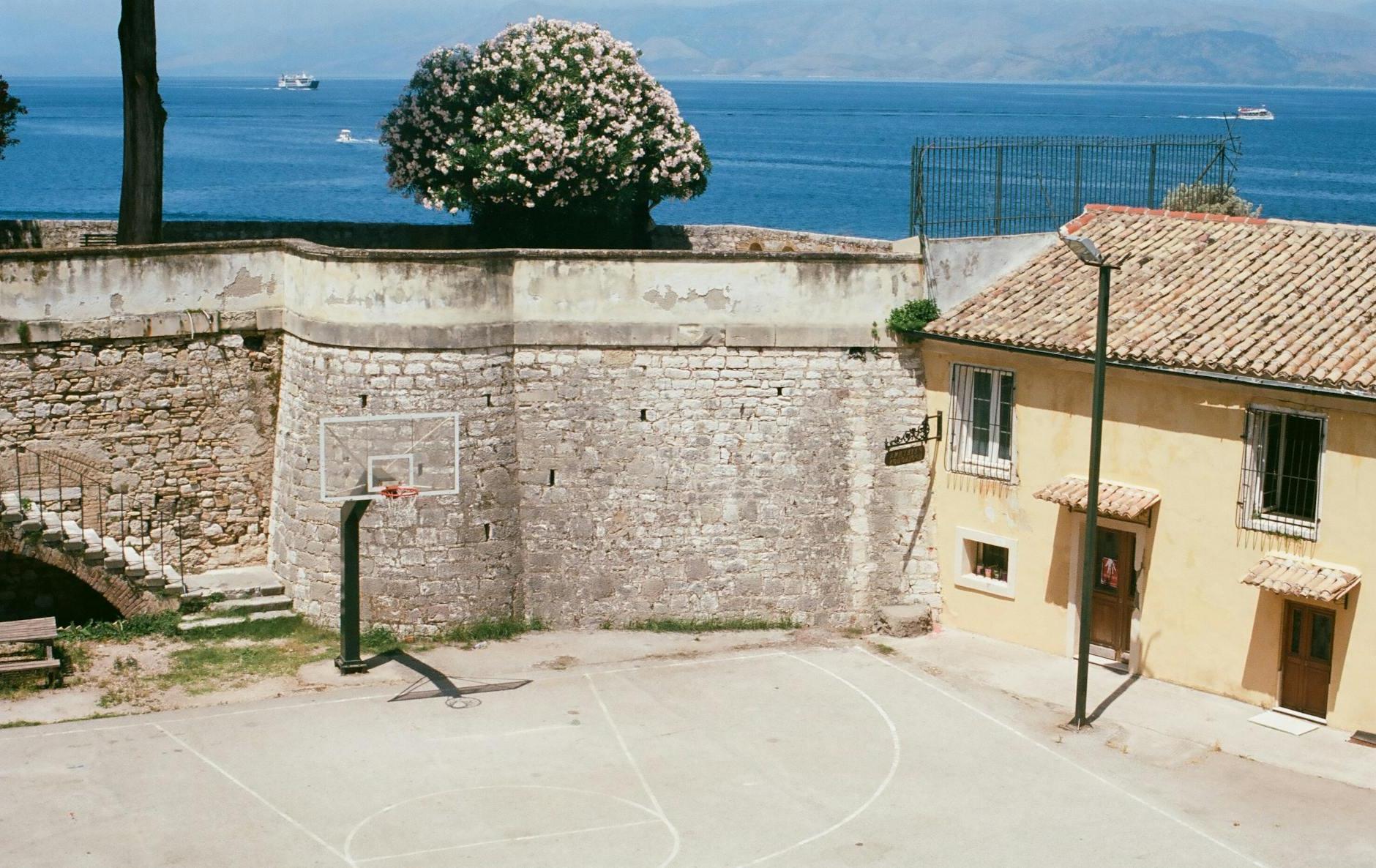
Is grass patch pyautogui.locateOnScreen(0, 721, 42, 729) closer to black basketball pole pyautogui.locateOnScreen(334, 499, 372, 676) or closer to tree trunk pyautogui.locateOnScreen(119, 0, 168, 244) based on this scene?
black basketball pole pyautogui.locateOnScreen(334, 499, 372, 676)

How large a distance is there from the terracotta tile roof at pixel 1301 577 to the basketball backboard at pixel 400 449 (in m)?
11.6

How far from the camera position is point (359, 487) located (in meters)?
23.3

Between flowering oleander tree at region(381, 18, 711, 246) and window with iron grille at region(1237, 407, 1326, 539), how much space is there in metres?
14.2

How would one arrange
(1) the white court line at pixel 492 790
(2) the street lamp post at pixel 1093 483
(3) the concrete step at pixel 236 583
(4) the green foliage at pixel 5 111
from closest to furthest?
(1) the white court line at pixel 492 790 < (2) the street lamp post at pixel 1093 483 < (3) the concrete step at pixel 236 583 < (4) the green foliage at pixel 5 111

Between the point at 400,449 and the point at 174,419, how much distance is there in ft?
13.1

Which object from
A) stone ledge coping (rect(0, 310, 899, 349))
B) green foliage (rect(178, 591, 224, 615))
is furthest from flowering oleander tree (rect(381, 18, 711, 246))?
green foliage (rect(178, 591, 224, 615))

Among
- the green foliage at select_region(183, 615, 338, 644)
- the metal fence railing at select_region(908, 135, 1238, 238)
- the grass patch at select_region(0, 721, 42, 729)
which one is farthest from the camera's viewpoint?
the metal fence railing at select_region(908, 135, 1238, 238)

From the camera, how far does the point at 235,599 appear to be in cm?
2550

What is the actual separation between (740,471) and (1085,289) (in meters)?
5.98

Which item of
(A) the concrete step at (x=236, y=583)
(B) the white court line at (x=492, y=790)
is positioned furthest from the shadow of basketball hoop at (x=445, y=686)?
(B) the white court line at (x=492, y=790)

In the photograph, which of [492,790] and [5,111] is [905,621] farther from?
[5,111]

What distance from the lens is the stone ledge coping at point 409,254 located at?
24.3 metres

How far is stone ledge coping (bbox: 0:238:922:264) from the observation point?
79.7 feet

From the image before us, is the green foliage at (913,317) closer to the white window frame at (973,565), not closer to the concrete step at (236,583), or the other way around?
the white window frame at (973,565)
